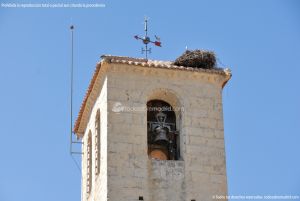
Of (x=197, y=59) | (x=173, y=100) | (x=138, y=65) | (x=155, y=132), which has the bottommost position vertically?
(x=155, y=132)

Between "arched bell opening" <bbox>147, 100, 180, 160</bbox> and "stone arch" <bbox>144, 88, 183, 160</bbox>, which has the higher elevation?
"stone arch" <bbox>144, 88, 183, 160</bbox>

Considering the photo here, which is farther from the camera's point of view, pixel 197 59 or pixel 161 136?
pixel 197 59

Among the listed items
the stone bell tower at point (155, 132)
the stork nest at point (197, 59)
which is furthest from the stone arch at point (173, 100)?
the stork nest at point (197, 59)

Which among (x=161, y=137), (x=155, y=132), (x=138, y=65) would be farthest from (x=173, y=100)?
(x=138, y=65)

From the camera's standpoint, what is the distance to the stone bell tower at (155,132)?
1199 inches

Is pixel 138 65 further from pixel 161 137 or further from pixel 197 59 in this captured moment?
pixel 161 137

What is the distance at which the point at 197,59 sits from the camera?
32.3m

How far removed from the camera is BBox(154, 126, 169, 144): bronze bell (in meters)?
31.4

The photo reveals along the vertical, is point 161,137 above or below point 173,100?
below

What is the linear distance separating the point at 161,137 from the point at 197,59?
7.75 feet

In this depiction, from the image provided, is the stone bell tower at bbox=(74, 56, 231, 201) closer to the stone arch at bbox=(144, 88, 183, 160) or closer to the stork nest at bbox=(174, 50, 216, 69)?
the stone arch at bbox=(144, 88, 183, 160)

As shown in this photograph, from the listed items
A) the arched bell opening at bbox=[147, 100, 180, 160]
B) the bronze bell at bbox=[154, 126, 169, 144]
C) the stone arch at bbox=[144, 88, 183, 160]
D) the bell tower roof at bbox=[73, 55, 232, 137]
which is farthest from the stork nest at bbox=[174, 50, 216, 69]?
the bronze bell at bbox=[154, 126, 169, 144]

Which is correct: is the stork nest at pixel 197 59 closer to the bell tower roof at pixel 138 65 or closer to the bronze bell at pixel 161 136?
the bell tower roof at pixel 138 65

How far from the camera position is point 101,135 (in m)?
31.4
